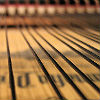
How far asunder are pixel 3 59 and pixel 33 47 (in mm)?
399

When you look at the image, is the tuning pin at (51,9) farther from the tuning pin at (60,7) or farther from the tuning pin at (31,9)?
the tuning pin at (31,9)

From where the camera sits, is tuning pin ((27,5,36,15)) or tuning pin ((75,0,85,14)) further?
tuning pin ((75,0,85,14))

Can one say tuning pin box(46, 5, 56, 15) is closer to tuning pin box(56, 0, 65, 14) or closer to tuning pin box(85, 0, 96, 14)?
Answer: tuning pin box(56, 0, 65, 14)

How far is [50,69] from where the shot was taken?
134 centimetres

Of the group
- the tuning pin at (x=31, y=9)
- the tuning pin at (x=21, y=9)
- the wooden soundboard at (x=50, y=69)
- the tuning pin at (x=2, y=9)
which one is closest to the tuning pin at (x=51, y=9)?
the tuning pin at (x=31, y=9)

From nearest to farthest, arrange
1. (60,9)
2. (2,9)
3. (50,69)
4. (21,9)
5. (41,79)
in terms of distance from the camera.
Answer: (41,79) < (50,69) < (2,9) < (21,9) < (60,9)

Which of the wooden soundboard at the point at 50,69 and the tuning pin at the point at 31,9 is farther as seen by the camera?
the tuning pin at the point at 31,9

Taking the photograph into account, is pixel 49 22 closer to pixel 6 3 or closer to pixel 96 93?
pixel 6 3

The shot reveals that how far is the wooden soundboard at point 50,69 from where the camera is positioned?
→ 105 cm

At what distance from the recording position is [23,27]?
3.07 m

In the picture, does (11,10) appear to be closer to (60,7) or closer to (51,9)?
(51,9)

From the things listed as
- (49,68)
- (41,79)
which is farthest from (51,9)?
(41,79)

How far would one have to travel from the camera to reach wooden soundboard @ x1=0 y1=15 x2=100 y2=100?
3.43 ft

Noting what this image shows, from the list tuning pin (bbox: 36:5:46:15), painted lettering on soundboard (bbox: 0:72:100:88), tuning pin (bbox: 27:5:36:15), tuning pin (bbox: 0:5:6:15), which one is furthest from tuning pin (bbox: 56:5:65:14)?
painted lettering on soundboard (bbox: 0:72:100:88)
